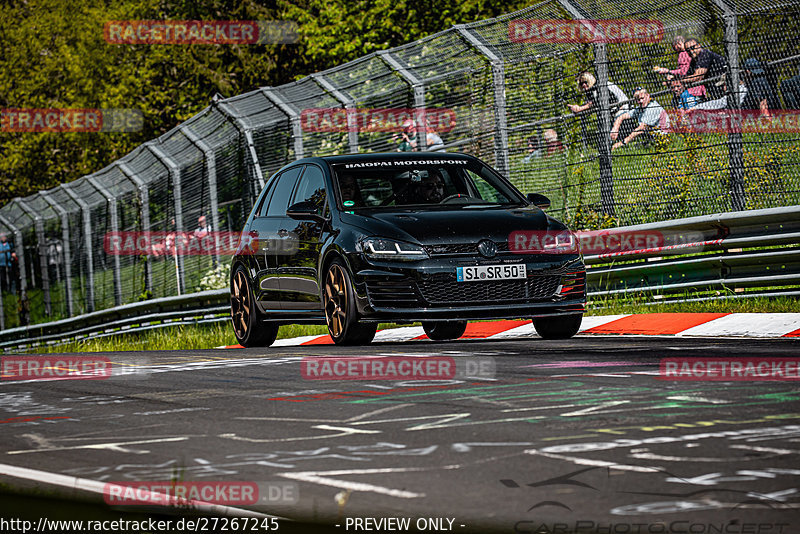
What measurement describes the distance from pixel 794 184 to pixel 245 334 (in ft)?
17.0

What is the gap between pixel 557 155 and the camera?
14664 millimetres

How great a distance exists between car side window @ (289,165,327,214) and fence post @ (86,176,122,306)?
11.5 meters

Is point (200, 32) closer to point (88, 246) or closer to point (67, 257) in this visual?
point (67, 257)

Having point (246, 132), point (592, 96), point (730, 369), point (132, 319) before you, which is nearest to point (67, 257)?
point (132, 319)

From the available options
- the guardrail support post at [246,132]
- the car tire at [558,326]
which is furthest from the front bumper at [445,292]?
the guardrail support post at [246,132]

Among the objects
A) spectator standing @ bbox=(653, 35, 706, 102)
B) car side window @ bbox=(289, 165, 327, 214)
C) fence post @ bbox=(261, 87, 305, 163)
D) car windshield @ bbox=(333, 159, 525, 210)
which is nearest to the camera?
car windshield @ bbox=(333, 159, 525, 210)

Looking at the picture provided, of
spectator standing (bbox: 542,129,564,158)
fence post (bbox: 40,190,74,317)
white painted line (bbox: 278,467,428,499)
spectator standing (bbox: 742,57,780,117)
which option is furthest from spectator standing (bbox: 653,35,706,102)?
fence post (bbox: 40,190,74,317)

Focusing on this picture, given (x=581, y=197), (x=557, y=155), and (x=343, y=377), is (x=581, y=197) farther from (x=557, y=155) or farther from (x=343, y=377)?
(x=343, y=377)

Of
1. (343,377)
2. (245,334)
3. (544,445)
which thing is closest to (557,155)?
(245,334)

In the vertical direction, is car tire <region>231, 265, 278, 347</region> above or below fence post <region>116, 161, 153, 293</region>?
below

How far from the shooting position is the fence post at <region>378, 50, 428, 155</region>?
1578 centimetres

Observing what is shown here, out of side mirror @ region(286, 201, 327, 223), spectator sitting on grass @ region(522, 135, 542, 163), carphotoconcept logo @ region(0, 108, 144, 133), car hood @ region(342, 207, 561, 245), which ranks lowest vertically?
car hood @ region(342, 207, 561, 245)

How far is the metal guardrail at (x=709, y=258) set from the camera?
1204 cm

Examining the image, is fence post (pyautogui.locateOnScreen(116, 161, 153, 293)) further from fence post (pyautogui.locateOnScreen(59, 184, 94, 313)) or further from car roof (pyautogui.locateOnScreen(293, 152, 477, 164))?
car roof (pyautogui.locateOnScreen(293, 152, 477, 164))
